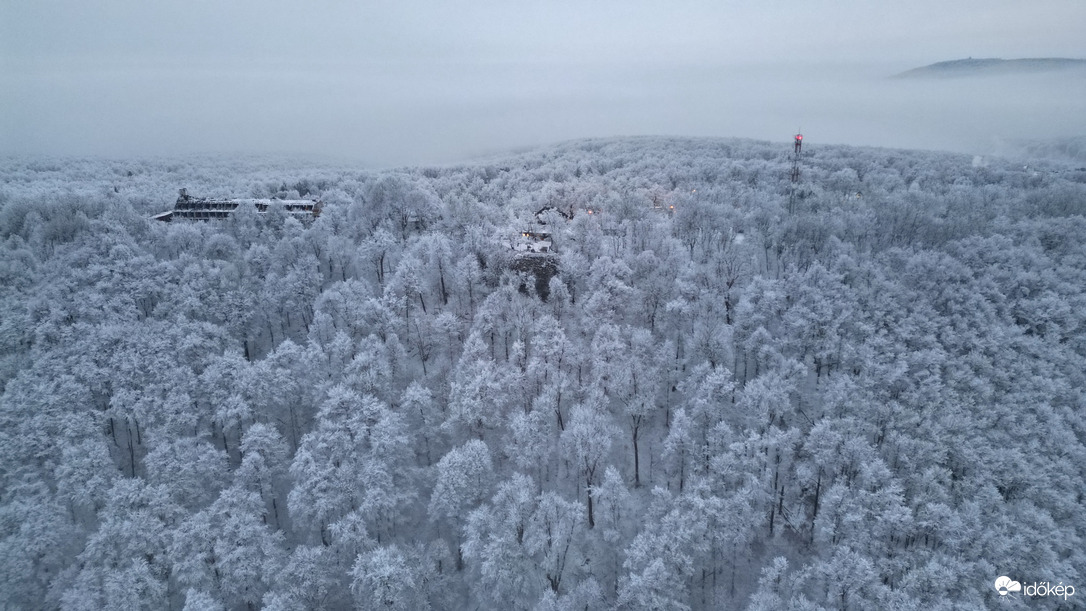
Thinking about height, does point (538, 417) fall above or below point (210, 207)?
below

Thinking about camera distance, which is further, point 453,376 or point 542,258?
point 542,258

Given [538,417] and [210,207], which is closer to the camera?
[538,417]

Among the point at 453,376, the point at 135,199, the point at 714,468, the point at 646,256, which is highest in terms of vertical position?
the point at 135,199

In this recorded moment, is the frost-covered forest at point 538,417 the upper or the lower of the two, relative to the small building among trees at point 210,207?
lower

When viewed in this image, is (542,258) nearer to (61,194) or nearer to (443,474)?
(443,474)

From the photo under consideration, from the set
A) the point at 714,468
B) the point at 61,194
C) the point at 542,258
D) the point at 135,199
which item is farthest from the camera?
the point at 135,199

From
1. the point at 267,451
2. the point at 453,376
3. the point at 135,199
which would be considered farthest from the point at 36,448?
the point at 135,199

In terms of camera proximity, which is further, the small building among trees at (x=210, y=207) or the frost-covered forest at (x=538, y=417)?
the small building among trees at (x=210, y=207)

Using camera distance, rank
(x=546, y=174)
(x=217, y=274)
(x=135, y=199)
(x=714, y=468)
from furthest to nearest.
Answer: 1. (x=546, y=174)
2. (x=135, y=199)
3. (x=217, y=274)
4. (x=714, y=468)

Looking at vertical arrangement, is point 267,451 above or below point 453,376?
below
